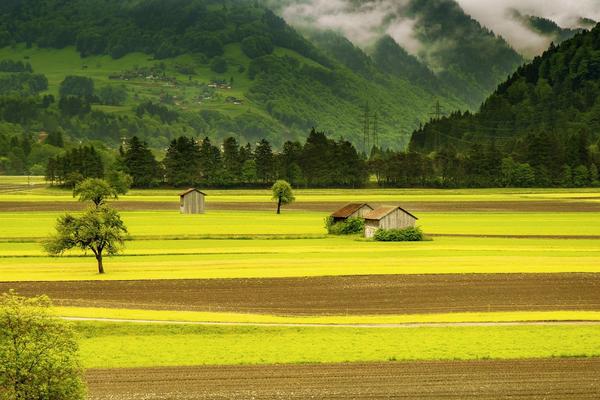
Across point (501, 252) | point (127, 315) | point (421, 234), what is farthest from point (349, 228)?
point (127, 315)

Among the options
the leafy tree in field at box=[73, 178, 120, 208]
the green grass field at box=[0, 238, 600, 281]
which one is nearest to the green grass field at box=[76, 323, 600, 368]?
the green grass field at box=[0, 238, 600, 281]

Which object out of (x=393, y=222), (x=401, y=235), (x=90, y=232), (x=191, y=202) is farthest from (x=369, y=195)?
(x=90, y=232)

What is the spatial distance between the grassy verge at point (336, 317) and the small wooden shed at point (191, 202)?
87.7 meters

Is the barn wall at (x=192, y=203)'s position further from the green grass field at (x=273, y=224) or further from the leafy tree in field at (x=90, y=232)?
the leafy tree in field at (x=90, y=232)

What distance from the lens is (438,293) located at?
5647 centimetres

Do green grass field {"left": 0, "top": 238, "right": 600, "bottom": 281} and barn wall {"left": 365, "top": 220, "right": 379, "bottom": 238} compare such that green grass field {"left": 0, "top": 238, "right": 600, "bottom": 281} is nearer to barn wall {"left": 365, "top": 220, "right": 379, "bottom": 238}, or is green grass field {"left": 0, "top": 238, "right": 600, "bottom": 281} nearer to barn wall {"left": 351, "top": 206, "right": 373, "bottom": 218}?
barn wall {"left": 365, "top": 220, "right": 379, "bottom": 238}

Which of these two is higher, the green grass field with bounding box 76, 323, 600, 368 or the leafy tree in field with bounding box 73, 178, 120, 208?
the leafy tree in field with bounding box 73, 178, 120, 208

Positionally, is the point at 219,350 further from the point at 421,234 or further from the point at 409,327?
the point at 421,234

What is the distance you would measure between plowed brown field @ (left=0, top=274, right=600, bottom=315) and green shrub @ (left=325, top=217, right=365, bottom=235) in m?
38.1

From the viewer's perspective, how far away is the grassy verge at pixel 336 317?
47.5 metres

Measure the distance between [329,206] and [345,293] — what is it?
9730cm

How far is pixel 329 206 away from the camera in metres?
154

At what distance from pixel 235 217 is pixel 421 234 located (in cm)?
4201

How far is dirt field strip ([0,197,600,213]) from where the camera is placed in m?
143
